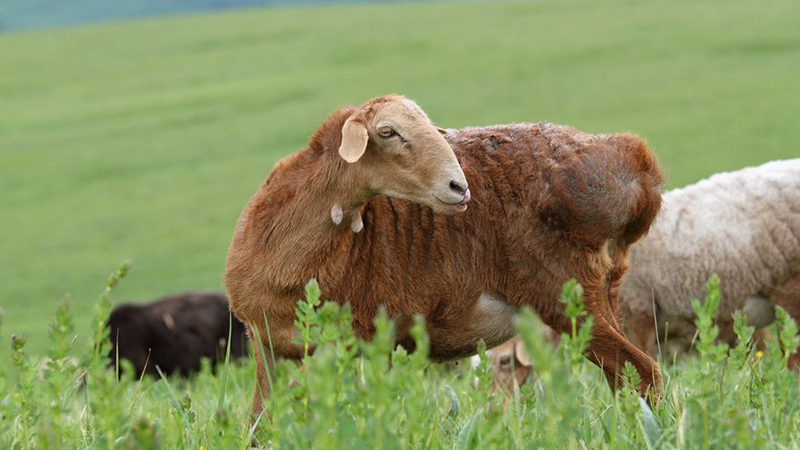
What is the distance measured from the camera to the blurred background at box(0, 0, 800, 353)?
21.0 meters

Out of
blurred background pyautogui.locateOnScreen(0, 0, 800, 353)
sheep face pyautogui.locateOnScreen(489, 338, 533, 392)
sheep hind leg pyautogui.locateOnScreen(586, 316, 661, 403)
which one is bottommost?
blurred background pyautogui.locateOnScreen(0, 0, 800, 353)

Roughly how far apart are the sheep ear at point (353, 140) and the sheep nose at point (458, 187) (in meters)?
0.34

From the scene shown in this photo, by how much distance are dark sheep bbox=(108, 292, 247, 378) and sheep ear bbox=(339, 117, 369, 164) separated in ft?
23.6

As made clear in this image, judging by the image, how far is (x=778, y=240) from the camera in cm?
679

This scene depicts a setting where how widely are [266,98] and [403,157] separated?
1187 inches

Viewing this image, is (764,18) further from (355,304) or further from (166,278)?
(355,304)

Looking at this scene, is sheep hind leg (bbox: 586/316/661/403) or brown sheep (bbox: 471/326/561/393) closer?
sheep hind leg (bbox: 586/316/661/403)

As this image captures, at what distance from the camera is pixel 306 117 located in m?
30.6

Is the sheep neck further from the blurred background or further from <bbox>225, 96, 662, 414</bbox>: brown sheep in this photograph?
the blurred background

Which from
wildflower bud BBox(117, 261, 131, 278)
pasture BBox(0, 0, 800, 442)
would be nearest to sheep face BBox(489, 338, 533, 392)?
pasture BBox(0, 0, 800, 442)

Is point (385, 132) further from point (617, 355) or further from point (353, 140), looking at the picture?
point (617, 355)

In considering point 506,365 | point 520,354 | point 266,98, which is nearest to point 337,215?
point 520,354

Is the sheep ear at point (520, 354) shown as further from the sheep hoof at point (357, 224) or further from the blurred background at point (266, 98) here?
the blurred background at point (266, 98)

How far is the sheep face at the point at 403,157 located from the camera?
12.9ft
